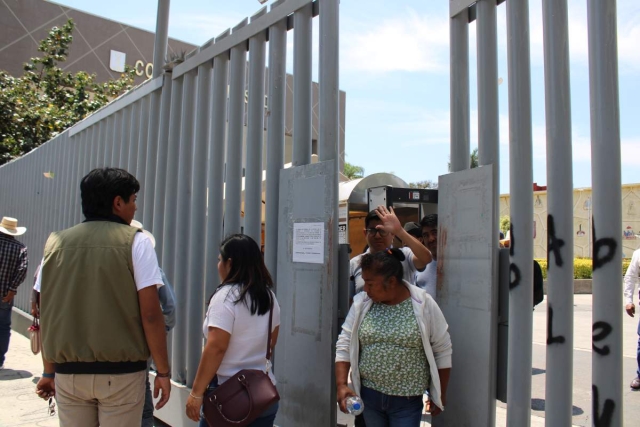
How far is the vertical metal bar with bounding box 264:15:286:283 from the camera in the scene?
4031 mm

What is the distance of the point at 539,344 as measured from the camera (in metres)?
9.27

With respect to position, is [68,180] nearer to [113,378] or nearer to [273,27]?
[273,27]

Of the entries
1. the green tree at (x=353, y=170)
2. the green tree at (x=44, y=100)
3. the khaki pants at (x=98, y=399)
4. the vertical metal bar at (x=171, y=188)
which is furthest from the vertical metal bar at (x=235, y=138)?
the green tree at (x=353, y=170)

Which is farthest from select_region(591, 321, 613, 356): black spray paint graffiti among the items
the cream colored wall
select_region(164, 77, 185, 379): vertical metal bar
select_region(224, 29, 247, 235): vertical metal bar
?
the cream colored wall

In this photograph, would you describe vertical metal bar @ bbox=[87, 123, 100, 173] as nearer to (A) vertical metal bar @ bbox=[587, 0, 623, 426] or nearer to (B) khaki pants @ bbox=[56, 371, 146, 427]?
(B) khaki pants @ bbox=[56, 371, 146, 427]

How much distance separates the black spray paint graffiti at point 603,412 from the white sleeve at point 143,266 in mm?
2100

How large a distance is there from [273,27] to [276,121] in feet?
2.25

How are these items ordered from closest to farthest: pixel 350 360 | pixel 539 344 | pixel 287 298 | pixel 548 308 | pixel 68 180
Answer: pixel 548 308, pixel 350 360, pixel 287 298, pixel 68 180, pixel 539 344

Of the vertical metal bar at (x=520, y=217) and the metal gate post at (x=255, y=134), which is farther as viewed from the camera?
the metal gate post at (x=255, y=134)

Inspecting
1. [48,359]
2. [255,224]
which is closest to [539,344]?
[255,224]

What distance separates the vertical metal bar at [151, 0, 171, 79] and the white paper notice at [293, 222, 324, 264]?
2.96 m

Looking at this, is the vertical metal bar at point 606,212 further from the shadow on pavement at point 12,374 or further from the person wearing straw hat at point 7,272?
the shadow on pavement at point 12,374

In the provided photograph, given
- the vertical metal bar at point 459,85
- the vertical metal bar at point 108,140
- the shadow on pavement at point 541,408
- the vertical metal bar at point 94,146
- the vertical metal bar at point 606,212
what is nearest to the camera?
the vertical metal bar at point 606,212

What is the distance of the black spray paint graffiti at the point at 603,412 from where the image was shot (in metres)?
2.44
